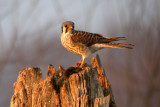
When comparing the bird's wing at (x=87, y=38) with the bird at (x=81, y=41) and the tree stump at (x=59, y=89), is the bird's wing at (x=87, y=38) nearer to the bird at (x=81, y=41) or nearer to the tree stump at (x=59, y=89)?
the bird at (x=81, y=41)

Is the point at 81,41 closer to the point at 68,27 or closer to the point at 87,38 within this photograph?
the point at 87,38

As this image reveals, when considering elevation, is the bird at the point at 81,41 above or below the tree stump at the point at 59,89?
above

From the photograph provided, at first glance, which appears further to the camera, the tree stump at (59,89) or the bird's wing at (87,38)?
the bird's wing at (87,38)

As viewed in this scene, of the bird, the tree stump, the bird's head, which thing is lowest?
the tree stump

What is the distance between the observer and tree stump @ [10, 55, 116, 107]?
2.69 m

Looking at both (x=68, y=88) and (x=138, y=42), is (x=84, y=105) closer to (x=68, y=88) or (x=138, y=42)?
(x=68, y=88)

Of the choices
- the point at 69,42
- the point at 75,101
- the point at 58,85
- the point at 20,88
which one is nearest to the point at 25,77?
the point at 20,88

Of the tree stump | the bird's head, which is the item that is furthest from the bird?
the tree stump

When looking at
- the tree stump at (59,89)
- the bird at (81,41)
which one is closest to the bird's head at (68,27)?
the bird at (81,41)

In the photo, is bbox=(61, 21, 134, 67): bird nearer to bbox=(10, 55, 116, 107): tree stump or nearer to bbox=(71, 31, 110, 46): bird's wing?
bbox=(71, 31, 110, 46): bird's wing

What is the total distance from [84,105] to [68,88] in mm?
289

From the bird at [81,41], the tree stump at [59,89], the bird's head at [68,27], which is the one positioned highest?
the bird's head at [68,27]

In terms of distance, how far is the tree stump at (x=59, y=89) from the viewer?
2.69 m

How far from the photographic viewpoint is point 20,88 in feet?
9.93
